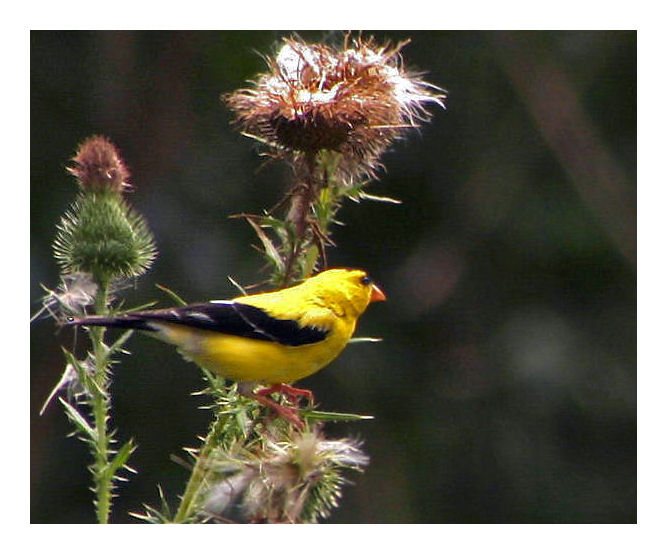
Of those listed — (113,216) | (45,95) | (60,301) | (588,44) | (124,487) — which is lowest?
(124,487)

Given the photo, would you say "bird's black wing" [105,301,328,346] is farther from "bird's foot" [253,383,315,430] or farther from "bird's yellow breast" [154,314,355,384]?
"bird's foot" [253,383,315,430]

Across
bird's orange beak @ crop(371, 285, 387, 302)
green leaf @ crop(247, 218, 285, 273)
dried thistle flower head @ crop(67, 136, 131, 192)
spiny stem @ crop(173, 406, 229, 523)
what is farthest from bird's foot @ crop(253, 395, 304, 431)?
dried thistle flower head @ crop(67, 136, 131, 192)

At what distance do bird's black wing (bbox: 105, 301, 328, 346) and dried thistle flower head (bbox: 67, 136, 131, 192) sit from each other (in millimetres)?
434

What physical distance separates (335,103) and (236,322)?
521 mm

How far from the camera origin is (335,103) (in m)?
2.54

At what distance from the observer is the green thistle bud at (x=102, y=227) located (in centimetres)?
258

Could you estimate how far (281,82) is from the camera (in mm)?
2602

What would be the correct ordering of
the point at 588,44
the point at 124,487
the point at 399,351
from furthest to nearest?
the point at 588,44, the point at 399,351, the point at 124,487

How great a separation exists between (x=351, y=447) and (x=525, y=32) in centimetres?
384

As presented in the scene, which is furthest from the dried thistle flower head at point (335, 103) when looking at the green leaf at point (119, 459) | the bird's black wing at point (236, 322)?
the green leaf at point (119, 459)

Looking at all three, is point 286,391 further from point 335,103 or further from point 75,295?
point 335,103

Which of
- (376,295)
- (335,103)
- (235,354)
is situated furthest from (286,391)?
(335,103)

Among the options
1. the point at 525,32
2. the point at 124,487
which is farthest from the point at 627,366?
the point at 124,487

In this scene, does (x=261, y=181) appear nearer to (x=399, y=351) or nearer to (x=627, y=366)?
(x=399, y=351)
